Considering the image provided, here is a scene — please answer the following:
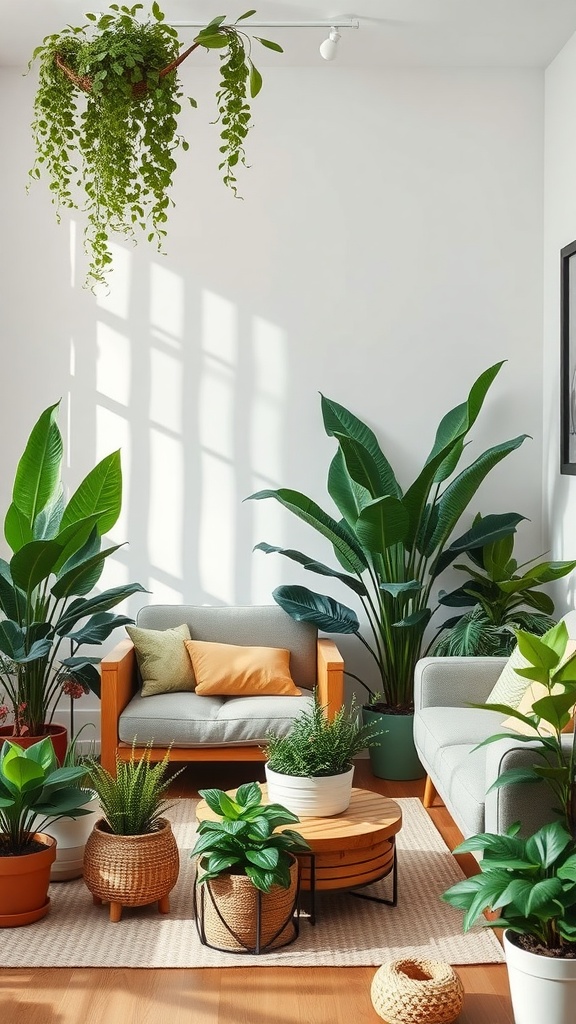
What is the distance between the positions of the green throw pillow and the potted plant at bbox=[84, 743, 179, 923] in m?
1.28

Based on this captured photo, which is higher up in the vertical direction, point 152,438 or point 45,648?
point 152,438

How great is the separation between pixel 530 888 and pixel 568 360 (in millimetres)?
2804

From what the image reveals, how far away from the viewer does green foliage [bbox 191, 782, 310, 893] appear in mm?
2740

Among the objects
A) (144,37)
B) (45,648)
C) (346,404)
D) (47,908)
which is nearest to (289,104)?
(346,404)

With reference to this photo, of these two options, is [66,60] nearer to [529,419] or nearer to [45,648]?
[45,648]

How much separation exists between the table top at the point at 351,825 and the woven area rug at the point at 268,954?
248 millimetres

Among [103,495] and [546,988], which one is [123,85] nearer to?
[103,495]

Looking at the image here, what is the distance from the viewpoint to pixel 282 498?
4570 mm

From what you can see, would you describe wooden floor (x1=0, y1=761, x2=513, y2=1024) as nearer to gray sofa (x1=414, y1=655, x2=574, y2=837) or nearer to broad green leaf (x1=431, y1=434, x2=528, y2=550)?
gray sofa (x1=414, y1=655, x2=574, y2=837)

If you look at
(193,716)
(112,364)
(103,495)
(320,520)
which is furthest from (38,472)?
(320,520)

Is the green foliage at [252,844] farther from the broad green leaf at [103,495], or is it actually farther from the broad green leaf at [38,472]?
the broad green leaf at [38,472]

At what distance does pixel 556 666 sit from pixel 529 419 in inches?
98.2

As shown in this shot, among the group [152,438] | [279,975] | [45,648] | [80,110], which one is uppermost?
[80,110]

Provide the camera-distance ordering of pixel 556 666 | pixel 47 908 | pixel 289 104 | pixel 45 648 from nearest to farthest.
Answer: pixel 556 666
pixel 47 908
pixel 45 648
pixel 289 104
